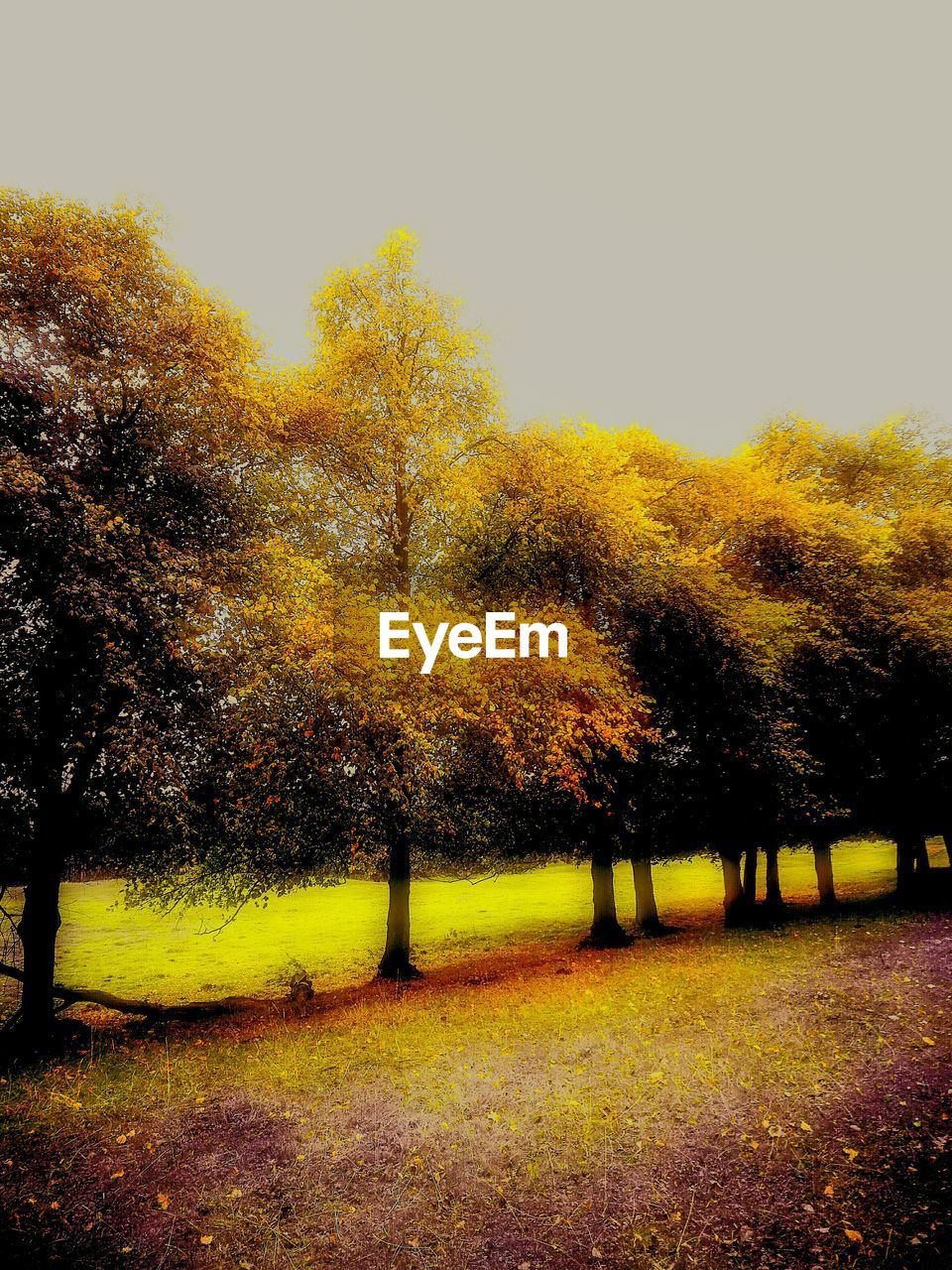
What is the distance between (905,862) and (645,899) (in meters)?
10.5

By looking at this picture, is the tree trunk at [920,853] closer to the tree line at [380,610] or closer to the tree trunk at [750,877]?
the tree line at [380,610]

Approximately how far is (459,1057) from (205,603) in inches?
402

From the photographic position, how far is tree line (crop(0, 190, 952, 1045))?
40.6 feet

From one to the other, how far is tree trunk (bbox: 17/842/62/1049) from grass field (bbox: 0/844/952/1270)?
1.19 m

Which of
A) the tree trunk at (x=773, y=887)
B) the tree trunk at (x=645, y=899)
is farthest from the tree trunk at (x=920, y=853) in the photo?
the tree trunk at (x=645, y=899)

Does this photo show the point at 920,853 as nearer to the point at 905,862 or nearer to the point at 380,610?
the point at 905,862

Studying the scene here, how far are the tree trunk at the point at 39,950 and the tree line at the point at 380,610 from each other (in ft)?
0.19

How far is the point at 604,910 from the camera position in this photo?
77.8 ft

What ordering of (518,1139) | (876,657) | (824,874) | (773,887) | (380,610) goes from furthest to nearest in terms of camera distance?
(824,874) < (773,887) < (876,657) < (380,610) < (518,1139)

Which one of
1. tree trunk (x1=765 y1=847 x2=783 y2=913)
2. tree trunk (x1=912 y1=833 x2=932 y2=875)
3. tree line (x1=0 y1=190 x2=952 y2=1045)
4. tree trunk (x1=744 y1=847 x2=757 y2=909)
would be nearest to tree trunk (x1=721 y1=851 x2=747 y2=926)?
tree line (x1=0 y1=190 x2=952 y2=1045)

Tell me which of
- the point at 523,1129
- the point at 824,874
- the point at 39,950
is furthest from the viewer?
the point at 824,874

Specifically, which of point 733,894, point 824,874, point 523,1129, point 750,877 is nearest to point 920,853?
point 824,874

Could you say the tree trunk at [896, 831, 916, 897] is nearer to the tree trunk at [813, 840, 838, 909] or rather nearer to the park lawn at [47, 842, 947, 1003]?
the tree trunk at [813, 840, 838, 909]

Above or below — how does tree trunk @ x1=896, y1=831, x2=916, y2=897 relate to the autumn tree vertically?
below
